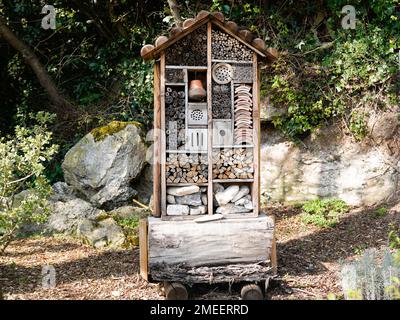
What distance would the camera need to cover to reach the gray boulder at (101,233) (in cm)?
695

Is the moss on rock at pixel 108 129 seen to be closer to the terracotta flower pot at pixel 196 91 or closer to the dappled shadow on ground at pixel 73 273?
the dappled shadow on ground at pixel 73 273

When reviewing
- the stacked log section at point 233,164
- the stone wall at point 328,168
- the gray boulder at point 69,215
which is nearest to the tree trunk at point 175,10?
the stone wall at point 328,168

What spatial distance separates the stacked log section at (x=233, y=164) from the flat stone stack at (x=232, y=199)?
0.46 feet

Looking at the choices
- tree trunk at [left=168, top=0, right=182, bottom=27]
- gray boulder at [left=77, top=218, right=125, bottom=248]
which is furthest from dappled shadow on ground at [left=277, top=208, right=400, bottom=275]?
tree trunk at [left=168, top=0, right=182, bottom=27]

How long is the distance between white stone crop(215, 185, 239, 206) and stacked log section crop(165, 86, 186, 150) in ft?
2.18

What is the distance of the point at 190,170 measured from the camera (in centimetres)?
Answer: 541

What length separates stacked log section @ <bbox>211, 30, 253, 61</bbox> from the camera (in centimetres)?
546

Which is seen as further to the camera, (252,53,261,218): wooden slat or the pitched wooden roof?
(252,53,261,218): wooden slat

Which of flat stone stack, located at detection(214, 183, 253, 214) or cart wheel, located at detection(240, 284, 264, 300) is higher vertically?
flat stone stack, located at detection(214, 183, 253, 214)

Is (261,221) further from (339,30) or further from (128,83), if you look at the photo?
(128,83)

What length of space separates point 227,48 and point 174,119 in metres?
0.97

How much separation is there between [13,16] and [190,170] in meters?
7.27

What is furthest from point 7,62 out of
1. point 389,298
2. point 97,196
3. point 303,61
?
point 389,298

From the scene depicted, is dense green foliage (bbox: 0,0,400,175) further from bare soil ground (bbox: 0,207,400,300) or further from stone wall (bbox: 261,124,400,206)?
bare soil ground (bbox: 0,207,400,300)
